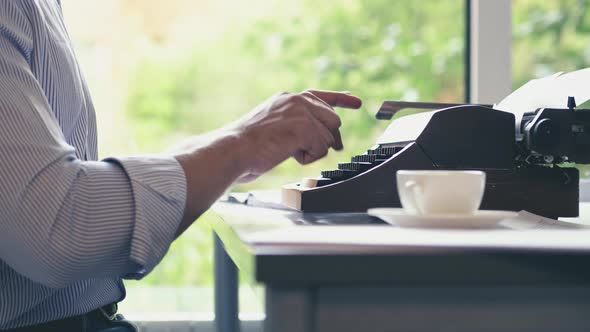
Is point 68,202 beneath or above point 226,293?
above

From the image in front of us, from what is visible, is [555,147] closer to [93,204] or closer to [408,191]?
[408,191]

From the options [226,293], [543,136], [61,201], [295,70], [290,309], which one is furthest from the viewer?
[295,70]

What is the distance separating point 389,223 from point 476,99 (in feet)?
4.41

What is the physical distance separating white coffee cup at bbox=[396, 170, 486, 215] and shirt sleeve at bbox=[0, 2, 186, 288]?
27 cm

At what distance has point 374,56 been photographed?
3.89m

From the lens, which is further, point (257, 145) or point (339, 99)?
point (339, 99)

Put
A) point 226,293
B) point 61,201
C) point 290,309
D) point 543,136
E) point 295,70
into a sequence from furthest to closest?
point 295,70 → point 226,293 → point 543,136 → point 61,201 → point 290,309

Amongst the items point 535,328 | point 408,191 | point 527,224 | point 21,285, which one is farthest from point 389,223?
point 21,285

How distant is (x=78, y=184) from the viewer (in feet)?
2.53

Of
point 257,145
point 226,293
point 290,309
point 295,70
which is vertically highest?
point 295,70

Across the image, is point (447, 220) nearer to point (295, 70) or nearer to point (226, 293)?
point (226, 293)

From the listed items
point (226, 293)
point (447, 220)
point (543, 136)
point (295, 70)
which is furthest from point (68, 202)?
point (295, 70)

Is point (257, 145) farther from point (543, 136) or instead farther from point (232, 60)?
point (232, 60)

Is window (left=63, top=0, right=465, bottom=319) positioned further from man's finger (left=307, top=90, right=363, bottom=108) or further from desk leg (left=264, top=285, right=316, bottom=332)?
desk leg (left=264, top=285, right=316, bottom=332)
